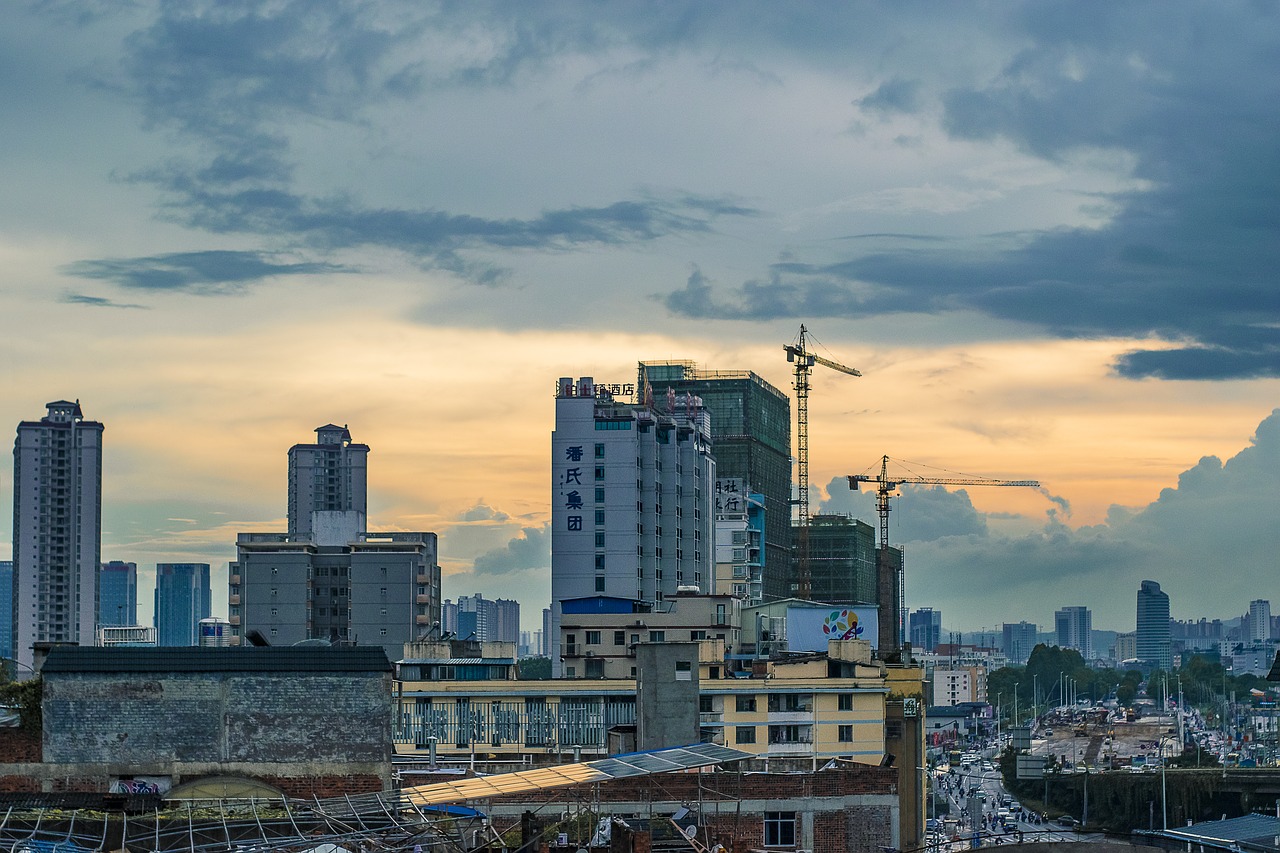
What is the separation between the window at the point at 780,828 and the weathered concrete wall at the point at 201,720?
1805 cm

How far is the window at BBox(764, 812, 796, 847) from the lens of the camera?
55219 mm

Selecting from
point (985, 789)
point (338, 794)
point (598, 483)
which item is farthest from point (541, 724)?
point (985, 789)

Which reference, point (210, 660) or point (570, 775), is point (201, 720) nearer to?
point (210, 660)

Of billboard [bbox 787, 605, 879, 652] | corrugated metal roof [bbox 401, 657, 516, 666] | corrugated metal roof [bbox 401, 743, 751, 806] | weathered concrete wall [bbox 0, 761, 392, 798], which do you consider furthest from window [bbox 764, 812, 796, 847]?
billboard [bbox 787, 605, 879, 652]

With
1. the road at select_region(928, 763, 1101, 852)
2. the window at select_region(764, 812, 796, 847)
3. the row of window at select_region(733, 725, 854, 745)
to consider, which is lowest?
the road at select_region(928, 763, 1101, 852)

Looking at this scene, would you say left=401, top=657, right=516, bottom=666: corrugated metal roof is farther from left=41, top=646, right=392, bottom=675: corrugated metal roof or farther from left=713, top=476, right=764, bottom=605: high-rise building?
left=713, top=476, right=764, bottom=605: high-rise building

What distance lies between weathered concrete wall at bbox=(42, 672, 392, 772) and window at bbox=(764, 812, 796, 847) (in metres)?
18.1

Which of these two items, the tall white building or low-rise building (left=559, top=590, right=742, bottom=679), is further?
the tall white building

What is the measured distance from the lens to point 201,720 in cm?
4128

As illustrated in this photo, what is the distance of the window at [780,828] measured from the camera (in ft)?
181

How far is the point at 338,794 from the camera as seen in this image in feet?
134

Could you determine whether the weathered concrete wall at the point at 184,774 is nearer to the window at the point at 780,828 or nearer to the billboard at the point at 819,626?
the window at the point at 780,828

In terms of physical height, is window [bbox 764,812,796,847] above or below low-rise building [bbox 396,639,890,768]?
below

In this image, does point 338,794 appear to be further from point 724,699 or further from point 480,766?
point 724,699
